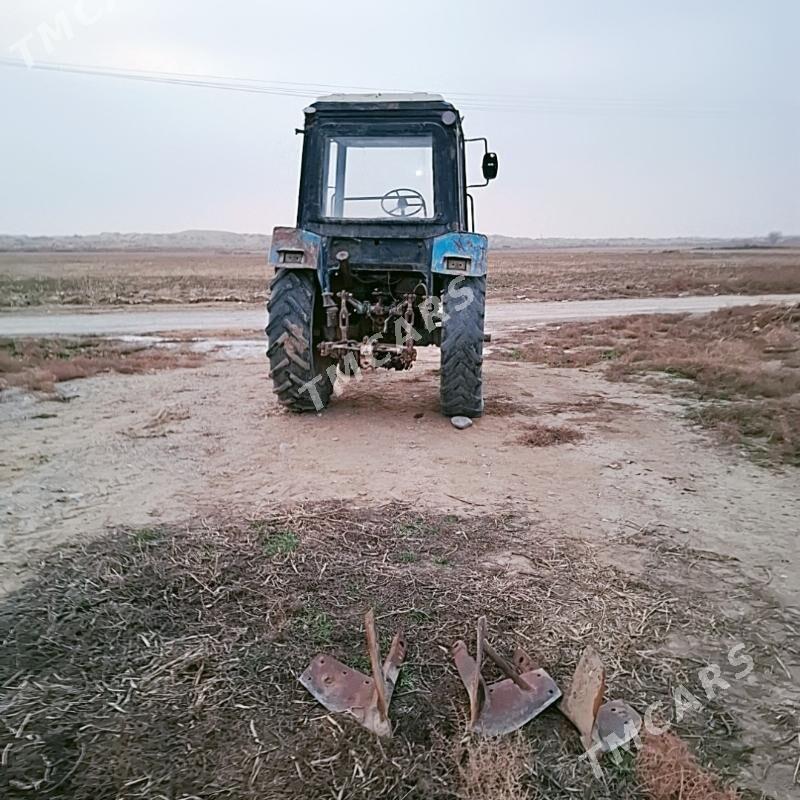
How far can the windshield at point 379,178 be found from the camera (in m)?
6.25

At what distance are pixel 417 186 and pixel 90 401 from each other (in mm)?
3883

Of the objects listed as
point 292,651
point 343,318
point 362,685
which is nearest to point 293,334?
point 343,318

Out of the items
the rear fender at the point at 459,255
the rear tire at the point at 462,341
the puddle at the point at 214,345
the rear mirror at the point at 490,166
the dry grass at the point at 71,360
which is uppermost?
the rear mirror at the point at 490,166

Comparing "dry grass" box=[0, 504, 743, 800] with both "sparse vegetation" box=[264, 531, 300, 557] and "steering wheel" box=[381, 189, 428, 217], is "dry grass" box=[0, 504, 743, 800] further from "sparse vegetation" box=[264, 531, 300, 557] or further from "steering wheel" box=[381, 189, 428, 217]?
"steering wheel" box=[381, 189, 428, 217]

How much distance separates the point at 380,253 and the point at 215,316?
1043 centimetres

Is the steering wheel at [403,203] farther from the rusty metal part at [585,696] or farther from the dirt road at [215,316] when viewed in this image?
the dirt road at [215,316]

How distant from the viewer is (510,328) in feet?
44.7

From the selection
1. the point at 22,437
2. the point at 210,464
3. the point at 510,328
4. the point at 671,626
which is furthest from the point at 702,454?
the point at 510,328

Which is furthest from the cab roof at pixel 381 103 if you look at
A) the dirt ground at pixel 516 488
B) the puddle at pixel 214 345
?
the puddle at pixel 214 345

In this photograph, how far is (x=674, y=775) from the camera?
2.09 metres

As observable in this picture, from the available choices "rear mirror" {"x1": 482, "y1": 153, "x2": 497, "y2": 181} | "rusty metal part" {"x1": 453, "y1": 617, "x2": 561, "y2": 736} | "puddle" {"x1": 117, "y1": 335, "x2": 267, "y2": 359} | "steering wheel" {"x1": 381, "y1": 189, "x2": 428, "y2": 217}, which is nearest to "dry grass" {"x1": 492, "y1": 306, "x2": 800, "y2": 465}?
"rear mirror" {"x1": 482, "y1": 153, "x2": 497, "y2": 181}

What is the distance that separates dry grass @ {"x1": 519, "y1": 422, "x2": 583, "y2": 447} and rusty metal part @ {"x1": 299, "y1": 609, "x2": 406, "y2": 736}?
3228mm

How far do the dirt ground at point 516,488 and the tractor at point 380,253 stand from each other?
566 millimetres

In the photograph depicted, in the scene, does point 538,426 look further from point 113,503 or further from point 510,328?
point 510,328
